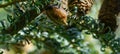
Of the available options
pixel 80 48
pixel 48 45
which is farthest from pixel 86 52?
pixel 48 45

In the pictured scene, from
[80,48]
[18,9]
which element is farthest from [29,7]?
[80,48]

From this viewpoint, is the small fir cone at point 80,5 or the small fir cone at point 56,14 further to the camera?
the small fir cone at point 80,5

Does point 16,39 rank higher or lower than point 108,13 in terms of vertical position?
lower

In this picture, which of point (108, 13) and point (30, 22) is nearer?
point (30, 22)

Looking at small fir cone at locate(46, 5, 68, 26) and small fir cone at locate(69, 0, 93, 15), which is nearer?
small fir cone at locate(46, 5, 68, 26)

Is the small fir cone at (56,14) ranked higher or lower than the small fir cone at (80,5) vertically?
lower

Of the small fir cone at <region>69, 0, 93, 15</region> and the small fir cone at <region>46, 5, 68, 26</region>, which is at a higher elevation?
the small fir cone at <region>69, 0, 93, 15</region>

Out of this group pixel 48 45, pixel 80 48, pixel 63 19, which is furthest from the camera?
pixel 48 45

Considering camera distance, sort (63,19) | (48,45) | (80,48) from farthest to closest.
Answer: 1. (48,45)
2. (80,48)
3. (63,19)

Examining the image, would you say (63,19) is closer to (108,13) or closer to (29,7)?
(29,7)

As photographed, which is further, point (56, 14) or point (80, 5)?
point (80, 5)
